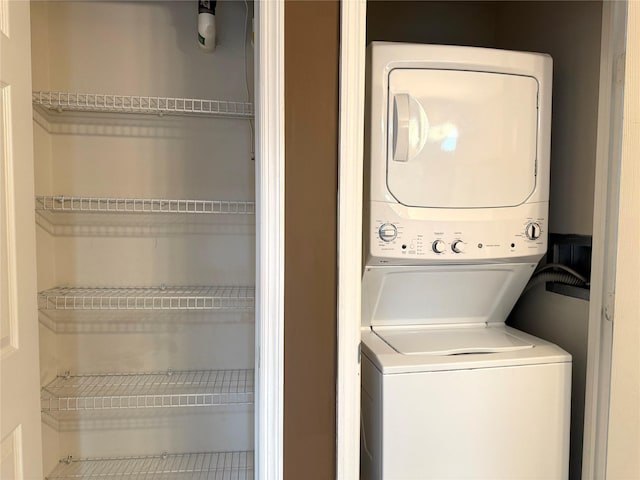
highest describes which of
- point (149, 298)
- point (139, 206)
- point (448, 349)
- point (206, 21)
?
point (206, 21)

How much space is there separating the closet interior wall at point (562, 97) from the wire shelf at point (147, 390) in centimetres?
114

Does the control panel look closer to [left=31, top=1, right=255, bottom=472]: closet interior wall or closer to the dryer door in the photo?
the dryer door

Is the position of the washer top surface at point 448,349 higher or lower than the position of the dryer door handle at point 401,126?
lower

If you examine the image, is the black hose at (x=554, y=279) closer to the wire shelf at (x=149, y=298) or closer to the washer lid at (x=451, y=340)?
the washer lid at (x=451, y=340)

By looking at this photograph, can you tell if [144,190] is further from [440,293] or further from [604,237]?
[604,237]

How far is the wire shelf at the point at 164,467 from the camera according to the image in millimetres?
1764

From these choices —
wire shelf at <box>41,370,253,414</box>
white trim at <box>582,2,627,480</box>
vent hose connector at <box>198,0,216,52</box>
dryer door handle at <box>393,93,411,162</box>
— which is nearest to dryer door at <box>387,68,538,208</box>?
dryer door handle at <box>393,93,411,162</box>

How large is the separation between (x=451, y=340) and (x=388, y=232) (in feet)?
1.42

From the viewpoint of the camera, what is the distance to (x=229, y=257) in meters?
1.86

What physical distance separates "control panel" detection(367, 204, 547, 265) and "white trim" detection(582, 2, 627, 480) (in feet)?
0.71

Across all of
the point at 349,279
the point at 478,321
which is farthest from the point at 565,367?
the point at 349,279

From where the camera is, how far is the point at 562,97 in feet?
5.38

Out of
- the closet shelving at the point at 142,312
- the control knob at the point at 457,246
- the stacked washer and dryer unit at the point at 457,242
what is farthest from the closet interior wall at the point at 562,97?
the closet shelving at the point at 142,312

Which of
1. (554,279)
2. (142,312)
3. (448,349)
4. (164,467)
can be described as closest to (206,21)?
(142,312)
